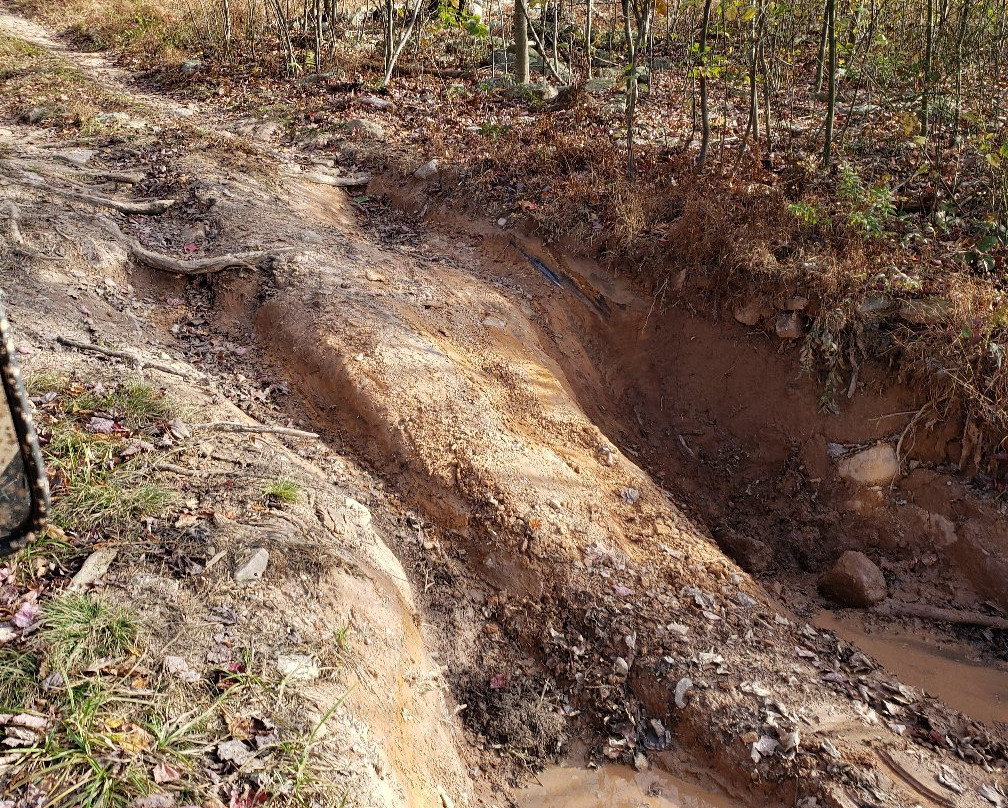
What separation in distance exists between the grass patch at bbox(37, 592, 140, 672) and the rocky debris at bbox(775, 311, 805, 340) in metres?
5.10

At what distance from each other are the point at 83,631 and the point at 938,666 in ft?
16.5

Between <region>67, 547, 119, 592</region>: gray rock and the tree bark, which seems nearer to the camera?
<region>67, 547, 119, 592</region>: gray rock

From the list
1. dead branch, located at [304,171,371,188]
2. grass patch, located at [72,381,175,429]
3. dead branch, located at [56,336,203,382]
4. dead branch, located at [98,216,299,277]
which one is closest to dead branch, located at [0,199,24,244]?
dead branch, located at [98,216,299,277]

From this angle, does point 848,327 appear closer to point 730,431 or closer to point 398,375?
point 730,431

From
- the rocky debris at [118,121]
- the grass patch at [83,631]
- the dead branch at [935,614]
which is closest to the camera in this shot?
the grass patch at [83,631]

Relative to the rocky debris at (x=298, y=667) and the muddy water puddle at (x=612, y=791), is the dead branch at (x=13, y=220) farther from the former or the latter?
the muddy water puddle at (x=612, y=791)

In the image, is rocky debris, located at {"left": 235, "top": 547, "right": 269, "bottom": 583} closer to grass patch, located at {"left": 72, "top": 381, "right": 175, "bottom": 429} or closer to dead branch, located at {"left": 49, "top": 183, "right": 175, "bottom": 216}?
grass patch, located at {"left": 72, "top": 381, "right": 175, "bottom": 429}

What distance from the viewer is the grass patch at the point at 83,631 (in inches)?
102

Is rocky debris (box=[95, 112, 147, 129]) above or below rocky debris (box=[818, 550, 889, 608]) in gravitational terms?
above

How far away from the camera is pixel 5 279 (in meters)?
5.23

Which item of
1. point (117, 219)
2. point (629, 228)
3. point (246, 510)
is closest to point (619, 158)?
point (629, 228)

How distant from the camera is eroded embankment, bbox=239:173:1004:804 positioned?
3.68m

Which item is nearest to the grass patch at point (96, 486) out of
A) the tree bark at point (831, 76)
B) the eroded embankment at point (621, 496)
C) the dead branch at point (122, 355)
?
the dead branch at point (122, 355)

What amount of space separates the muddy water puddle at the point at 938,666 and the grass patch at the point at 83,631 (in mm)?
4224
